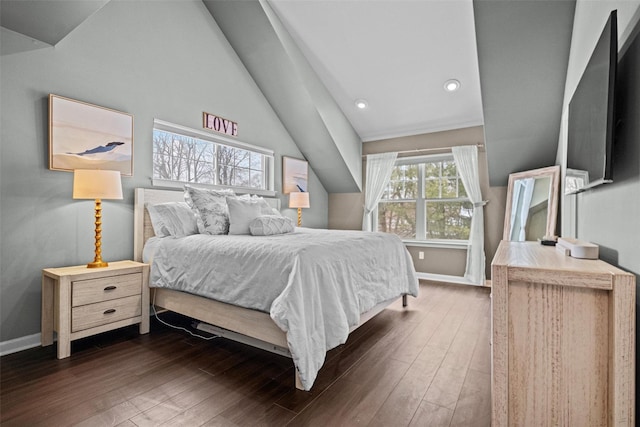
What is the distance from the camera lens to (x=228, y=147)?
4.06 meters

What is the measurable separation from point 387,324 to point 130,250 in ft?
7.99

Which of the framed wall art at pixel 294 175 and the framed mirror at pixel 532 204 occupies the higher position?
the framed wall art at pixel 294 175

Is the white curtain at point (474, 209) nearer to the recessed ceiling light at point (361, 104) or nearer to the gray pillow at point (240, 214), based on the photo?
the recessed ceiling light at point (361, 104)

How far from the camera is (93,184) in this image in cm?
233

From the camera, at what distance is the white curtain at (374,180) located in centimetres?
520

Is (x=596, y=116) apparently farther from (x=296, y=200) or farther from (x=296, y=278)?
(x=296, y=200)

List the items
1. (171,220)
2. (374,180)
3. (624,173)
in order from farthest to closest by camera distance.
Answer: (374,180) < (171,220) < (624,173)

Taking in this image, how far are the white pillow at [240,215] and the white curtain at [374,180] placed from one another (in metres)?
2.63

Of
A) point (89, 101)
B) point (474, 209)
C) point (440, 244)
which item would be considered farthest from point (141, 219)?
point (474, 209)

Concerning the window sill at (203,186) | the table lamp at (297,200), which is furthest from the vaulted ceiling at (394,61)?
the window sill at (203,186)

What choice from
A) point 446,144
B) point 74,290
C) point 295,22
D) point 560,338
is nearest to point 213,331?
point 74,290

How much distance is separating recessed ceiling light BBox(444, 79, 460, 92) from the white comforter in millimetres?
2366

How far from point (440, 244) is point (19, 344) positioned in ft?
15.3

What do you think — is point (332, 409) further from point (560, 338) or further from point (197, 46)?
point (197, 46)
